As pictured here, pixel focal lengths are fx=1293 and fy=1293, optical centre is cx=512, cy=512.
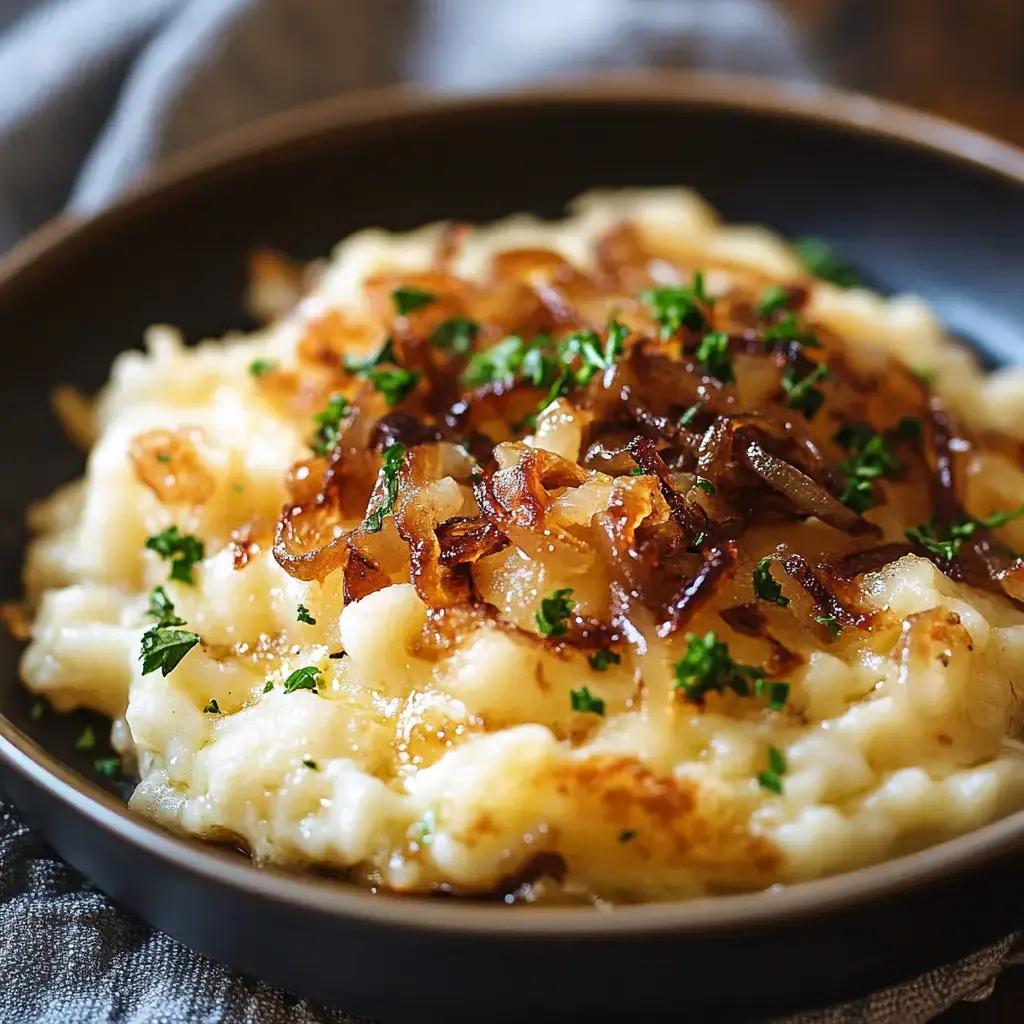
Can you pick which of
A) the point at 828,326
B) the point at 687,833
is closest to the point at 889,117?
the point at 828,326

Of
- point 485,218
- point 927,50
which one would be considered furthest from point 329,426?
point 927,50

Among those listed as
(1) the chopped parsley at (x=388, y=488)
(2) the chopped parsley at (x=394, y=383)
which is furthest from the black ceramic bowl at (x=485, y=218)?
(2) the chopped parsley at (x=394, y=383)

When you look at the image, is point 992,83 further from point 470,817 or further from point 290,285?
point 470,817

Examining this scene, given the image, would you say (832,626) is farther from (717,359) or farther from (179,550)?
(179,550)

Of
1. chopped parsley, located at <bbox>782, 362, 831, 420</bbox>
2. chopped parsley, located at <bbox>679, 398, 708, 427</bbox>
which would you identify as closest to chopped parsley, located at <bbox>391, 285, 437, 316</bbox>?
chopped parsley, located at <bbox>679, 398, 708, 427</bbox>

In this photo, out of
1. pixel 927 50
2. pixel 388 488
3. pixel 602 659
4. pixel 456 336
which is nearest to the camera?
pixel 602 659

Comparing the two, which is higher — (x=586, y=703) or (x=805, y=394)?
(x=805, y=394)

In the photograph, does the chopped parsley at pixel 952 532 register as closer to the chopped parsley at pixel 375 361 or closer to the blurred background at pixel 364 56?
the chopped parsley at pixel 375 361

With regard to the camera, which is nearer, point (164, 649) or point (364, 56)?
point (164, 649)
